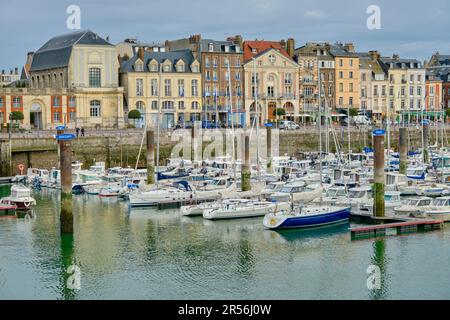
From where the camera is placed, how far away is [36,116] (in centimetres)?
7544

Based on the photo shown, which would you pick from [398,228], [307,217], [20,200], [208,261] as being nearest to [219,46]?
[20,200]

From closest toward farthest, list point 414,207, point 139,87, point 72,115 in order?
point 414,207
point 72,115
point 139,87

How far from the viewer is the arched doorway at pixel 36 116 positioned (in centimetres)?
7469

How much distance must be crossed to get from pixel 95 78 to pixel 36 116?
6.48 meters

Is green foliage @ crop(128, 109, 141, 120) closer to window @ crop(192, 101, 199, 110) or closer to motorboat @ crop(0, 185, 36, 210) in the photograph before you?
window @ crop(192, 101, 199, 110)

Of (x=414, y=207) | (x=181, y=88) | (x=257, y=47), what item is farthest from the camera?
(x=257, y=47)

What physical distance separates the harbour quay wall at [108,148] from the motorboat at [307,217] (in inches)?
794

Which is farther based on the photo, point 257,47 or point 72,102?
point 257,47

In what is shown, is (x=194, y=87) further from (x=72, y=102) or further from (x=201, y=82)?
(x=72, y=102)

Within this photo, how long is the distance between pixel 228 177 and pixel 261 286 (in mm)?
22916

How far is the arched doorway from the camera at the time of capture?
74.7 meters

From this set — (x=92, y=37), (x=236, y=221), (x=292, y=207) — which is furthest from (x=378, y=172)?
(x=92, y=37)

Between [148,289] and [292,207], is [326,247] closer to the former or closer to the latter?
[292,207]

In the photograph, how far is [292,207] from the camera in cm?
3859
